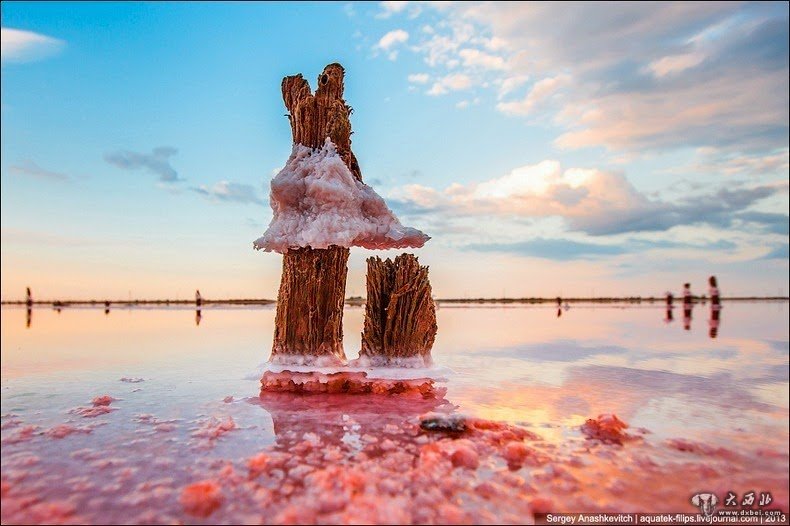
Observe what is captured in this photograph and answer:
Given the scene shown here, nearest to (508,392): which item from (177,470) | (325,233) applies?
(325,233)

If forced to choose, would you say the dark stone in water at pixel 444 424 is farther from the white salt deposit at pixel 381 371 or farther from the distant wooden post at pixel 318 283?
the distant wooden post at pixel 318 283

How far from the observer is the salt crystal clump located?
19.6 ft

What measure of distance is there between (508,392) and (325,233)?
2896 mm

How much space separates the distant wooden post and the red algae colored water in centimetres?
68

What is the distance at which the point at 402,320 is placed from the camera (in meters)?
6.25

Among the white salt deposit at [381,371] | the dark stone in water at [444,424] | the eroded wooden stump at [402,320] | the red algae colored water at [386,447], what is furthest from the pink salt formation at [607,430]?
the eroded wooden stump at [402,320]

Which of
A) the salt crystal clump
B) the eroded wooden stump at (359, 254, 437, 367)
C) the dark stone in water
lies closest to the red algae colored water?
the dark stone in water

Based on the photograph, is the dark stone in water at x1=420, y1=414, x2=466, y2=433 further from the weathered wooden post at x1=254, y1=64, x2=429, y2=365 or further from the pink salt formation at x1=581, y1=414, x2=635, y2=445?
the weathered wooden post at x1=254, y1=64, x2=429, y2=365

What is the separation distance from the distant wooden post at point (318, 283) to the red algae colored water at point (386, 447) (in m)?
0.68

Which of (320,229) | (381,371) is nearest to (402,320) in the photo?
(381,371)

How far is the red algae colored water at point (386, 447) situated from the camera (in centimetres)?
269

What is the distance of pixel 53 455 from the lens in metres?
3.47

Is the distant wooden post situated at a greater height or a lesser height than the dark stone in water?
greater

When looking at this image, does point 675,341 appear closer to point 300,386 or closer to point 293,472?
point 300,386
